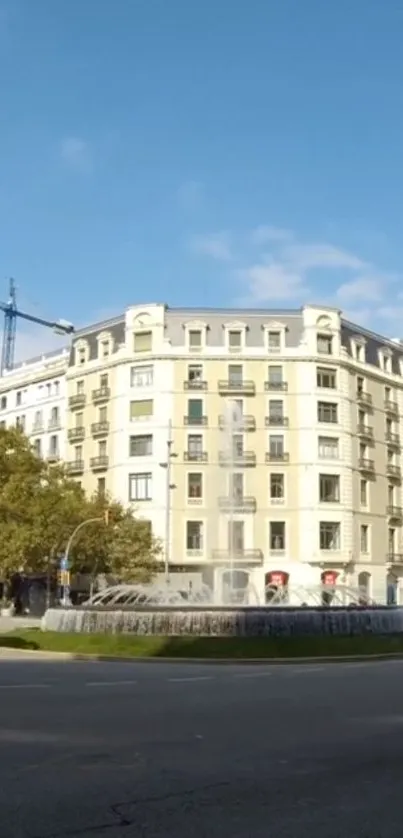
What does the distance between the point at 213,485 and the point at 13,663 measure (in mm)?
41813

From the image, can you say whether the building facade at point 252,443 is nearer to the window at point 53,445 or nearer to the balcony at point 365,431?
the balcony at point 365,431

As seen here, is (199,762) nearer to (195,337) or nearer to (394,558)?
(195,337)

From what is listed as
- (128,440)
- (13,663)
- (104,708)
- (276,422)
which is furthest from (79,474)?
(104,708)

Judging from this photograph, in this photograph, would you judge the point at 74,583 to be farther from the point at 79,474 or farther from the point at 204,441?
the point at 204,441

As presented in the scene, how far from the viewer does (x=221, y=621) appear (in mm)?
27219

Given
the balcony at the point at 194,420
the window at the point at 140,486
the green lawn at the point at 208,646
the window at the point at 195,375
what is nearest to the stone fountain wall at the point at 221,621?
the green lawn at the point at 208,646

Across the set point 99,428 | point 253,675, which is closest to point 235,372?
point 99,428

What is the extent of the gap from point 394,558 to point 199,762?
6068 centimetres

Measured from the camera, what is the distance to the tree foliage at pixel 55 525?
51625 millimetres

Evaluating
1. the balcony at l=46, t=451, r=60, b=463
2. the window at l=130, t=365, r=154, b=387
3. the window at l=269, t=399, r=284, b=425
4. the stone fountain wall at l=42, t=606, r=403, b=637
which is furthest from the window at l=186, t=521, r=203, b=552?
the stone fountain wall at l=42, t=606, r=403, b=637

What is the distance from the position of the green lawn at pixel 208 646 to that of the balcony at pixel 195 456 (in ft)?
118

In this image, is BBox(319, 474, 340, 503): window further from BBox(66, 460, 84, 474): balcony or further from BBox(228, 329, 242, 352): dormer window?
BBox(66, 460, 84, 474): balcony

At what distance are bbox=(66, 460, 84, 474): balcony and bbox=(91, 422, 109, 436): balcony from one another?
256 centimetres

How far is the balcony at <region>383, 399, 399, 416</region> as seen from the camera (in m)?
70.8
